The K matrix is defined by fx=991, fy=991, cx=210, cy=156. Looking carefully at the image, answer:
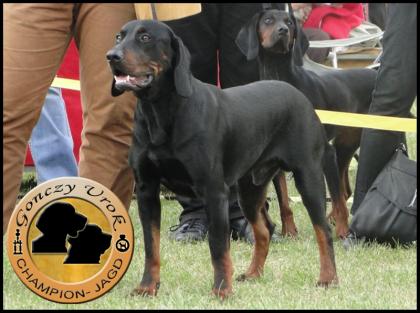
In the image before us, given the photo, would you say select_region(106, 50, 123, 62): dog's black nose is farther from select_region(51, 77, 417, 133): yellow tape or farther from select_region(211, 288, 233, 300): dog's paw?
select_region(51, 77, 417, 133): yellow tape

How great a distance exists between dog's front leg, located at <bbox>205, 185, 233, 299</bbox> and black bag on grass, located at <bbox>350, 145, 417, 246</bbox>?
1.57 m

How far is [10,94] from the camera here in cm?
454

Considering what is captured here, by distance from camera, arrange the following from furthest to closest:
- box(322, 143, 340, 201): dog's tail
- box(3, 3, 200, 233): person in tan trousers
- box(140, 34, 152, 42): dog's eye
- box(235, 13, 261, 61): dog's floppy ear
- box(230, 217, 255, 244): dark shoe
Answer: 1. box(235, 13, 261, 61): dog's floppy ear
2. box(230, 217, 255, 244): dark shoe
3. box(322, 143, 340, 201): dog's tail
4. box(3, 3, 200, 233): person in tan trousers
5. box(140, 34, 152, 42): dog's eye

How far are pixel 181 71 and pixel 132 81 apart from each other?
24 cm

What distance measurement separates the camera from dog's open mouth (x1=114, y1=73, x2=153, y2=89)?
3949 millimetres

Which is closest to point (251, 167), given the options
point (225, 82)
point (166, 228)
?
point (225, 82)

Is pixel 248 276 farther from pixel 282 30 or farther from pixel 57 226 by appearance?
pixel 282 30

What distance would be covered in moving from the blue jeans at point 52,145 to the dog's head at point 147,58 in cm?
290

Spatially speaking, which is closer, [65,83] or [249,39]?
[249,39]

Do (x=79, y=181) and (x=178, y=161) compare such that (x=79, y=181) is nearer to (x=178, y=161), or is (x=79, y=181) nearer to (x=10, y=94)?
(x=178, y=161)

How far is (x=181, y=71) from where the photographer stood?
4.10 meters

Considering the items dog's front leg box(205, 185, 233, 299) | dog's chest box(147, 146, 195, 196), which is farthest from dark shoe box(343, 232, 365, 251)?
dog's chest box(147, 146, 195, 196)

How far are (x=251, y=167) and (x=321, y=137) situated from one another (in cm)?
39

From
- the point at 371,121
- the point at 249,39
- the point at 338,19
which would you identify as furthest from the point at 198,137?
the point at 338,19
